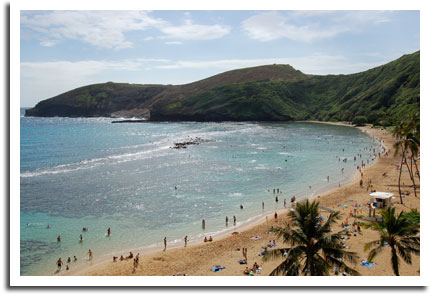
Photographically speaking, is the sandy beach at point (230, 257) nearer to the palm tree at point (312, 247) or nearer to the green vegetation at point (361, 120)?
the palm tree at point (312, 247)

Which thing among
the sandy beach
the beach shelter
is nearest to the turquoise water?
the sandy beach

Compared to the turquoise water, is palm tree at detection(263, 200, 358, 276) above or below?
above

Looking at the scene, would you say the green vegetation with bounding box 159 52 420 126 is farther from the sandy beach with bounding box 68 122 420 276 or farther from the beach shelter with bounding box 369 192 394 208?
the sandy beach with bounding box 68 122 420 276

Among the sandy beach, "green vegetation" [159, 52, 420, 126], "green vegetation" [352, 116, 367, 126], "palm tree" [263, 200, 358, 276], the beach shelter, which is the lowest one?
the sandy beach

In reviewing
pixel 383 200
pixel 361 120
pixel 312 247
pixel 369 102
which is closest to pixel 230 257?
pixel 312 247

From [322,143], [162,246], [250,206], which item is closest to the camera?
[162,246]

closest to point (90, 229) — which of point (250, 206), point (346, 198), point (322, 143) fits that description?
point (250, 206)

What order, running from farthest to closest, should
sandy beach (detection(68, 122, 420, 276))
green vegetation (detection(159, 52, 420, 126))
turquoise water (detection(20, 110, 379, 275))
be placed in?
green vegetation (detection(159, 52, 420, 126)), turquoise water (detection(20, 110, 379, 275)), sandy beach (detection(68, 122, 420, 276))
